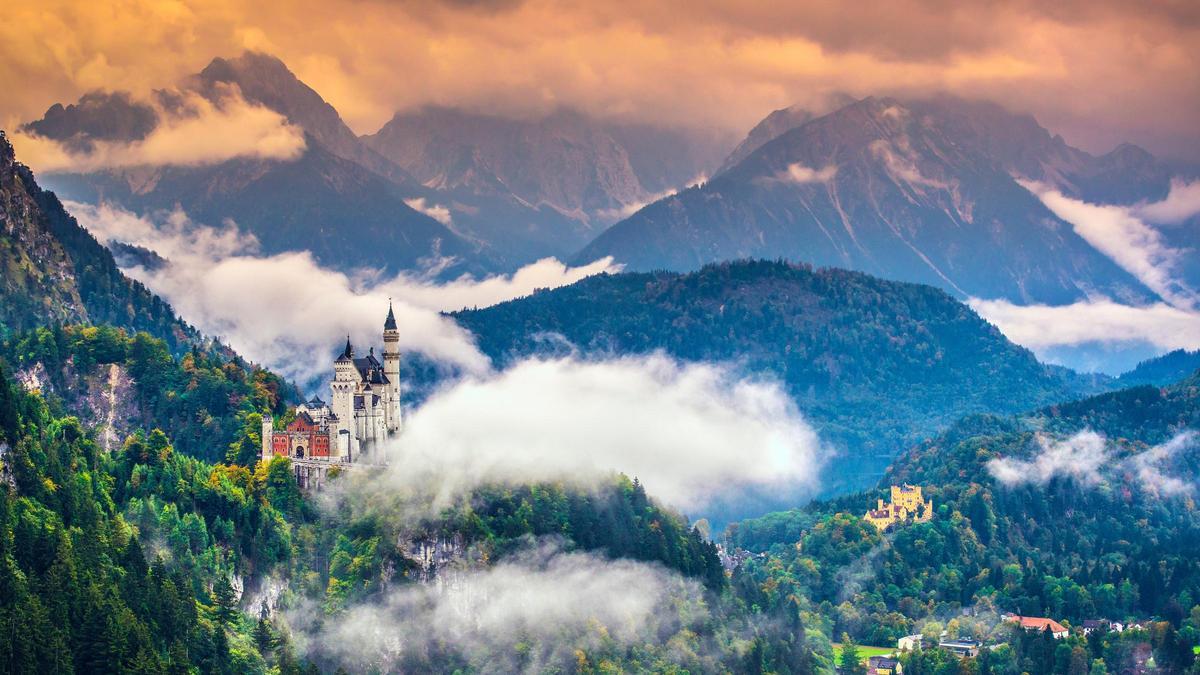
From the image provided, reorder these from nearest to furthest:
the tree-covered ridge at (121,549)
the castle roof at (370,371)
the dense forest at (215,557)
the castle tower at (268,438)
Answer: the tree-covered ridge at (121,549) < the dense forest at (215,557) < the castle tower at (268,438) < the castle roof at (370,371)

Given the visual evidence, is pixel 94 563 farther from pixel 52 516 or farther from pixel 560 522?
pixel 560 522

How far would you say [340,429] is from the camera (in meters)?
191

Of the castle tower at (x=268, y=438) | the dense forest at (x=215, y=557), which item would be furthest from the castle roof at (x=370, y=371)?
the dense forest at (x=215, y=557)

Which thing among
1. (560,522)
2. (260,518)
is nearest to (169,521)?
(260,518)

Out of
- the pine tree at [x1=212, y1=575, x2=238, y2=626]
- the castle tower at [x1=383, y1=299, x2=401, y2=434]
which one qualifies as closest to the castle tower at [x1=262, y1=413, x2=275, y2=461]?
the castle tower at [x1=383, y1=299, x2=401, y2=434]

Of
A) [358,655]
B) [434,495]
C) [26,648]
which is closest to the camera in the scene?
[26,648]

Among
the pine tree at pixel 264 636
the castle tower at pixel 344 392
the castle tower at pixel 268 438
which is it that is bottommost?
the pine tree at pixel 264 636

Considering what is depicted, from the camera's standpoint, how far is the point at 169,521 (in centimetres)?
17175

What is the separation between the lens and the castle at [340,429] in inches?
7475

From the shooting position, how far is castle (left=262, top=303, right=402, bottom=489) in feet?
623

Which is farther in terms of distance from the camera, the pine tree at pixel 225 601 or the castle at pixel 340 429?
the castle at pixel 340 429

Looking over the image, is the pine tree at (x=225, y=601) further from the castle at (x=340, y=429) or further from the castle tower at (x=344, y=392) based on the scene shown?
the castle tower at (x=344, y=392)

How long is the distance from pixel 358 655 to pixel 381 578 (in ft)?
25.7

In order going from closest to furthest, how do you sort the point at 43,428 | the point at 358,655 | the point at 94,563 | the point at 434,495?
the point at 94,563
the point at 43,428
the point at 358,655
the point at 434,495
